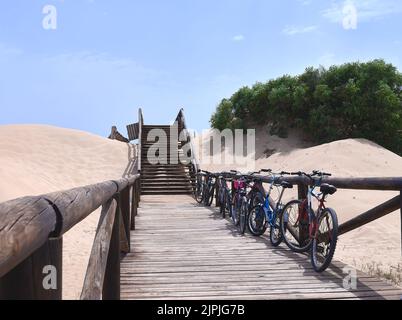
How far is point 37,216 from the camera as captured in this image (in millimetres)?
1180

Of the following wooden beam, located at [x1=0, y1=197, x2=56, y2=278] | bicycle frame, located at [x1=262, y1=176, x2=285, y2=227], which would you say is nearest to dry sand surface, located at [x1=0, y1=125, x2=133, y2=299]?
bicycle frame, located at [x1=262, y1=176, x2=285, y2=227]

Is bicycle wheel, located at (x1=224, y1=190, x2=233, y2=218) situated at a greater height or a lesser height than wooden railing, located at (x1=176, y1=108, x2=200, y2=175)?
lesser

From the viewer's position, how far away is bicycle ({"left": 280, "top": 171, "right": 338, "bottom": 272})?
463 centimetres

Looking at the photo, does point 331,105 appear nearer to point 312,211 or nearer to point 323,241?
point 312,211

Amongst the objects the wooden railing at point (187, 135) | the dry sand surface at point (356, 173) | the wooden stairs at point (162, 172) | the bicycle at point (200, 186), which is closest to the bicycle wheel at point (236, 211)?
the dry sand surface at point (356, 173)

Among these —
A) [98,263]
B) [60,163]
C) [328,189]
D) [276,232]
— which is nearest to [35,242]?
[98,263]

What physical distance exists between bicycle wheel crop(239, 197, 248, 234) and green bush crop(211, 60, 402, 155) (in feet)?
52.0

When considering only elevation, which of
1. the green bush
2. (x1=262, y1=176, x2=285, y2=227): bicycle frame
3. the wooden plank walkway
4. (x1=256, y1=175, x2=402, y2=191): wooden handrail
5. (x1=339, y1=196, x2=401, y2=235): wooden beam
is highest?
the green bush

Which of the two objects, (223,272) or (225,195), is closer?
(223,272)

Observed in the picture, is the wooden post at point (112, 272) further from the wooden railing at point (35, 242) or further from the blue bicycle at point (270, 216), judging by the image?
the blue bicycle at point (270, 216)

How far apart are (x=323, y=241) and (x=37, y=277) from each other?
406 cm

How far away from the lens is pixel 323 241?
4.88 m

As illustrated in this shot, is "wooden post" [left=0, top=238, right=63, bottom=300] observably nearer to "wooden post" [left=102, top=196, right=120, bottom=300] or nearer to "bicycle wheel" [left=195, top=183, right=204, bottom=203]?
"wooden post" [left=102, top=196, right=120, bottom=300]
